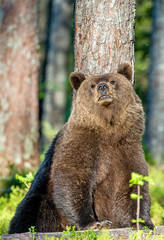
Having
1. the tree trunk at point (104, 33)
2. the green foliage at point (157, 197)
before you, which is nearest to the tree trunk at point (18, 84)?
the green foliage at point (157, 197)

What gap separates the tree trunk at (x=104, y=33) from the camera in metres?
6.47

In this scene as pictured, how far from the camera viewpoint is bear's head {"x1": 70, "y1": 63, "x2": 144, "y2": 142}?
5.68 metres

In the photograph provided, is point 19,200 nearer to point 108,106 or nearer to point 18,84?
point 108,106

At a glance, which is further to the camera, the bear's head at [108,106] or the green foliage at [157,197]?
the green foliage at [157,197]

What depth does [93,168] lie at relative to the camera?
545cm

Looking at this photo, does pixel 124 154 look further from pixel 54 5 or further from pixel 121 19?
pixel 54 5

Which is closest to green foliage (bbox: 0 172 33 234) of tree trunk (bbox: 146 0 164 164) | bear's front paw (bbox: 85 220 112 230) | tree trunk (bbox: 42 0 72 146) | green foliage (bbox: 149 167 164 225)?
bear's front paw (bbox: 85 220 112 230)

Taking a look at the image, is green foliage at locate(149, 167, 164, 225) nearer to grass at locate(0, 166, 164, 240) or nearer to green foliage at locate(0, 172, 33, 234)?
grass at locate(0, 166, 164, 240)

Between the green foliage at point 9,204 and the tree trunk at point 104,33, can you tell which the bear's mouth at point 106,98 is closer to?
the tree trunk at point 104,33

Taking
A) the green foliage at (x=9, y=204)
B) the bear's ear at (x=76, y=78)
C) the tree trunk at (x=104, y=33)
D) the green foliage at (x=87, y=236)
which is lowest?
the green foliage at (x=9, y=204)

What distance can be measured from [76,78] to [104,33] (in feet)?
3.10

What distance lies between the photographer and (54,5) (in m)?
21.0

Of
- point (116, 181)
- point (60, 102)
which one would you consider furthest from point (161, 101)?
point (116, 181)

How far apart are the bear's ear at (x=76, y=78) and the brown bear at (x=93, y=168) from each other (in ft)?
0.47
